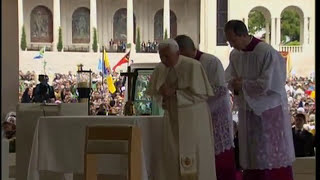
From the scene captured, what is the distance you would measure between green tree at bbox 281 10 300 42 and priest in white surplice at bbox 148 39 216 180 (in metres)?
28.2

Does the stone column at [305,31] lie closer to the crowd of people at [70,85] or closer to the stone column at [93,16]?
the crowd of people at [70,85]

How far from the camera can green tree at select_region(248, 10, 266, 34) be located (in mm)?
32219

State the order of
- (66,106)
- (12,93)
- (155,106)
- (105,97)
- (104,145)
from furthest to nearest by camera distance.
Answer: (105,97)
(12,93)
(155,106)
(66,106)
(104,145)

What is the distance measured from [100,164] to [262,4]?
95.5 feet

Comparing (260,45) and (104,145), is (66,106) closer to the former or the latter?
Answer: (104,145)

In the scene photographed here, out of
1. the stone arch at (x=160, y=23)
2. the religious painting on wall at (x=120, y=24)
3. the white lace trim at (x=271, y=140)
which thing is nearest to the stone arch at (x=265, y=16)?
the stone arch at (x=160, y=23)

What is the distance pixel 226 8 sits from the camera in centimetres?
3136

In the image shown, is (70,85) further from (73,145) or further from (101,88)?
(73,145)

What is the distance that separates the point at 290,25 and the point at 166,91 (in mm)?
29811

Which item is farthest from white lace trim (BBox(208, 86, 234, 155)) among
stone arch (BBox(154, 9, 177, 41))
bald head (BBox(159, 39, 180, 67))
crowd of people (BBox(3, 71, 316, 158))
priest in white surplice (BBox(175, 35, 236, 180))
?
stone arch (BBox(154, 9, 177, 41))

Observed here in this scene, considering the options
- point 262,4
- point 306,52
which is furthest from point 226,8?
point 306,52

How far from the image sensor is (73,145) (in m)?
4.24

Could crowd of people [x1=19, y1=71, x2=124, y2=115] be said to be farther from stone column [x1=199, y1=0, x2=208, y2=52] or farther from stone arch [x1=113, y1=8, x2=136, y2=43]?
stone column [x1=199, y1=0, x2=208, y2=52]

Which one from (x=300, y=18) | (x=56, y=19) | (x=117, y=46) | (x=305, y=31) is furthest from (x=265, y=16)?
(x=56, y=19)
